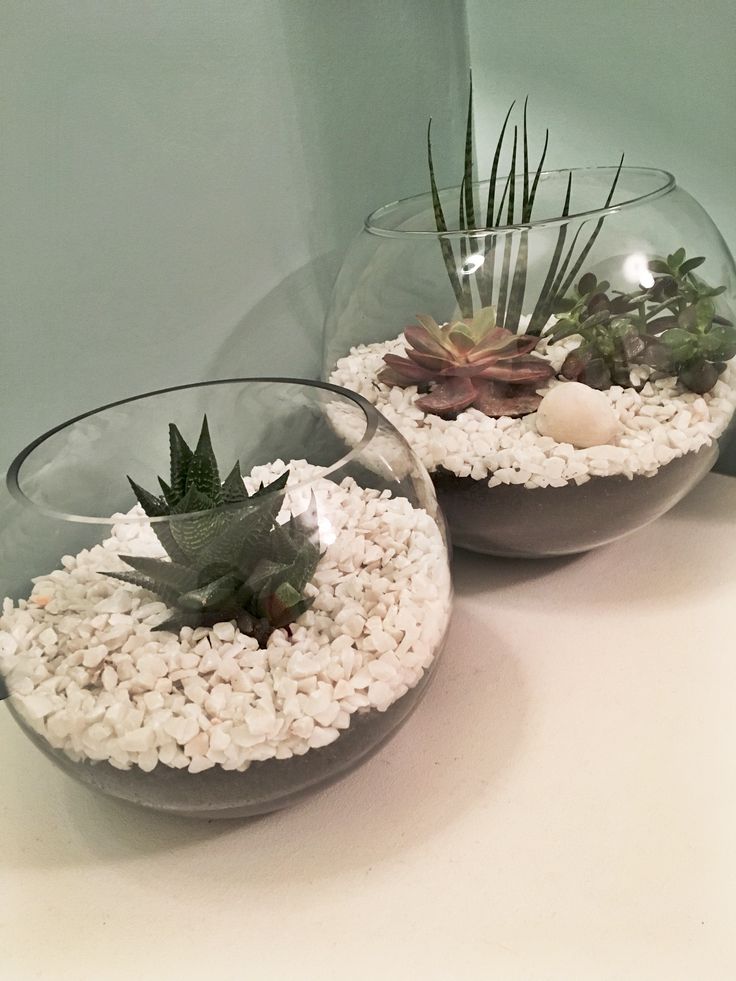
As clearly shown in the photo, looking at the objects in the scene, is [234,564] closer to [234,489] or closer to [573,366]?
[234,489]

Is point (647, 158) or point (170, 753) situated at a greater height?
point (647, 158)

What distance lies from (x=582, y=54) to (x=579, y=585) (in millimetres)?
492

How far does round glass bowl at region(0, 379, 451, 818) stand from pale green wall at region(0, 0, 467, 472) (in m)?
0.17

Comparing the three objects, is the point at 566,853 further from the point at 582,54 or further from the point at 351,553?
the point at 582,54

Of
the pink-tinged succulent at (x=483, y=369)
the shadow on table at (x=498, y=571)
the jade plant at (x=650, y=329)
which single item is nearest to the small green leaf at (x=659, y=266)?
the jade plant at (x=650, y=329)

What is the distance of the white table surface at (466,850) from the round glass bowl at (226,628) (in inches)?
1.9

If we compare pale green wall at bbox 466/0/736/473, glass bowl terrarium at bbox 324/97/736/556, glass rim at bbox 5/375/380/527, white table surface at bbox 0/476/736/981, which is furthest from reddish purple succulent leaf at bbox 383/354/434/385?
pale green wall at bbox 466/0/736/473

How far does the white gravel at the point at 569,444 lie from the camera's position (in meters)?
0.63

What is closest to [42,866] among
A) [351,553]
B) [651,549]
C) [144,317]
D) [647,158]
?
[351,553]

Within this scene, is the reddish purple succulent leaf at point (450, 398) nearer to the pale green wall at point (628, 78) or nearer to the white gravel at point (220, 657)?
the white gravel at point (220, 657)

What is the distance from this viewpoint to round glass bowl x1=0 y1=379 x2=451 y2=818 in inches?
17.7

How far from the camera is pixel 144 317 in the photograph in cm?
70

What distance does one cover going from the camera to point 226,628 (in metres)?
0.48

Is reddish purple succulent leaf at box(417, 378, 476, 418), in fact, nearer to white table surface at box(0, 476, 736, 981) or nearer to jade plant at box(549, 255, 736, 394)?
jade plant at box(549, 255, 736, 394)
